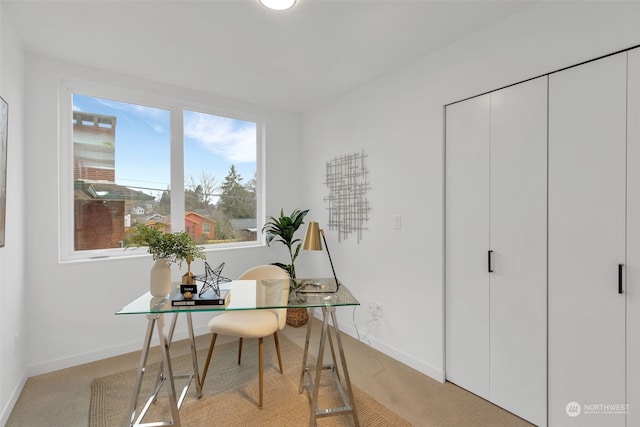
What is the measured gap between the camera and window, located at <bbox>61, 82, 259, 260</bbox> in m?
2.71

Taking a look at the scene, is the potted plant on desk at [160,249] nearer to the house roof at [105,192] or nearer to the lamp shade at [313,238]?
the lamp shade at [313,238]

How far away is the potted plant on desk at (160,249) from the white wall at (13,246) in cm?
93

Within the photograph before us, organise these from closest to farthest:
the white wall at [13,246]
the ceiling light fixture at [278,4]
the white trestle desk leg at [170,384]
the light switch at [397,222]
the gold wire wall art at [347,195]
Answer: the white trestle desk leg at [170,384], the ceiling light fixture at [278,4], the white wall at [13,246], the light switch at [397,222], the gold wire wall art at [347,195]

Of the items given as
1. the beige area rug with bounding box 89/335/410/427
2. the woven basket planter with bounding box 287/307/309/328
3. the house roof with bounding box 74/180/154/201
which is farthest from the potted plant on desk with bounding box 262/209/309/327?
the house roof with bounding box 74/180/154/201

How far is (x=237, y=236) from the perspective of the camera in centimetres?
365

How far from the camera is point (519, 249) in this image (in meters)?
1.96

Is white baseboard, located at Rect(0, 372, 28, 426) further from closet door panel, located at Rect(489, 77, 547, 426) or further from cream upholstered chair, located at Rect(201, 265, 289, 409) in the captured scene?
closet door panel, located at Rect(489, 77, 547, 426)

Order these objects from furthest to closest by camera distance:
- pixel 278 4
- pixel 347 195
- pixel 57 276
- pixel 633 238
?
pixel 347 195, pixel 57 276, pixel 278 4, pixel 633 238

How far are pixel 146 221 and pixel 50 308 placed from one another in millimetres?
1020

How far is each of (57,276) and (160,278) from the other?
4.60ft

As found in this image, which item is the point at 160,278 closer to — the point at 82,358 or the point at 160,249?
the point at 160,249

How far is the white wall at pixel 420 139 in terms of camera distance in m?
1.72

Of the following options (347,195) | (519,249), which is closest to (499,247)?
(519,249)

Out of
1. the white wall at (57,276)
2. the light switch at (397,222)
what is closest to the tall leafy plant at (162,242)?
the white wall at (57,276)
